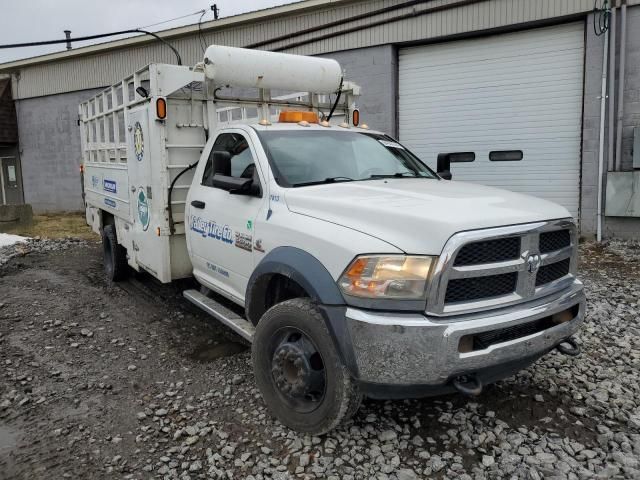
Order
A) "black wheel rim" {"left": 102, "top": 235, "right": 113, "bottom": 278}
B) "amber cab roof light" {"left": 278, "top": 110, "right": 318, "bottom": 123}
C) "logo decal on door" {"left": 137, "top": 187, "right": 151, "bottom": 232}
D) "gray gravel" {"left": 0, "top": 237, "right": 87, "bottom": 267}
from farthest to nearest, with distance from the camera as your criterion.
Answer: "gray gravel" {"left": 0, "top": 237, "right": 87, "bottom": 267}
"black wheel rim" {"left": 102, "top": 235, "right": 113, "bottom": 278}
"logo decal on door" {"left": 137, "top": 187, "right": 151, "bottom": 232}
"amber cab roof light" {"left": 278, "top": 110, "right": 318, "bottom": 123}

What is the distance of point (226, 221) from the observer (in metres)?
4.36

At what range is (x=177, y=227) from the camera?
17.6ft

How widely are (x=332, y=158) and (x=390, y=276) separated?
1.76m

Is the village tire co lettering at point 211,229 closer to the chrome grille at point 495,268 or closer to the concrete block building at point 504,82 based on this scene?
the chrome grille at point 495,268

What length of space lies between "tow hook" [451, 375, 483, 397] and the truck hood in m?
0.70

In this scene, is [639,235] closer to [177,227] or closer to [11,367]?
[177,227]

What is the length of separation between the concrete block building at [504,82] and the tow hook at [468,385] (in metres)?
5.29

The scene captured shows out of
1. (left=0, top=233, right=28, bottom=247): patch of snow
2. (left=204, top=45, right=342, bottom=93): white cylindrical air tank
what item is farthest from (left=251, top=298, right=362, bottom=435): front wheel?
(left=0, top=233, right=28, bottom=247): patch of snow

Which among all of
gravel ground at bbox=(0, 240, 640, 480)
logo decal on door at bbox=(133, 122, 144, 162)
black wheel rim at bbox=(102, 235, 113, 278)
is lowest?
gravel ground at bbox=(0, 240, 640, 480)

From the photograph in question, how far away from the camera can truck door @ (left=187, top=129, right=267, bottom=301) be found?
408 cm

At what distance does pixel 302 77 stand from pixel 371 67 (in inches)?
248

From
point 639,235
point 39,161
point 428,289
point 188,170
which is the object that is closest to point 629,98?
point 639,235

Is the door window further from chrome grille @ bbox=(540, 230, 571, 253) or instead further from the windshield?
chrome grille @ bbox=(540, 230, 571, 253)

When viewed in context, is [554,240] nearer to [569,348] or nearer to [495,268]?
[495,268]
